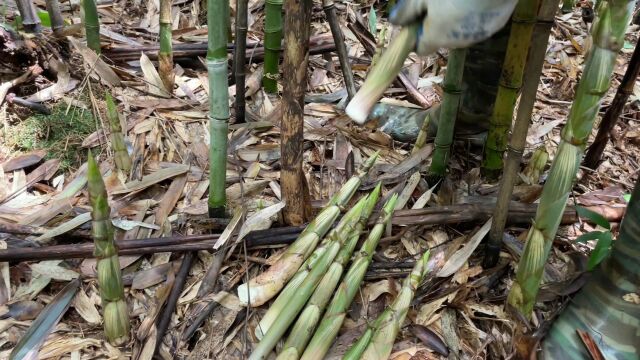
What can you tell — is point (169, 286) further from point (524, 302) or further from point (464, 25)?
point (464, 25)

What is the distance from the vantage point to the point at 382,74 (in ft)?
1.75

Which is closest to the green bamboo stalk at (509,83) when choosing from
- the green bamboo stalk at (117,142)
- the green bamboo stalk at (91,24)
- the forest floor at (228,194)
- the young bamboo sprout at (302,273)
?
the forest floor at (228,194)

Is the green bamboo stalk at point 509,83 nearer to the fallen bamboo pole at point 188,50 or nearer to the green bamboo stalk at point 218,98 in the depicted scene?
the green bamboo stalk at point 218,98

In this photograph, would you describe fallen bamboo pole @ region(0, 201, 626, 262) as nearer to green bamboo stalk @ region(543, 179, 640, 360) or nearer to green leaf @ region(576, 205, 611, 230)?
green leaf @ region(576, 205, 611, 230)

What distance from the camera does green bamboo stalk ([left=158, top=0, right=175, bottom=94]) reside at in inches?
62.3

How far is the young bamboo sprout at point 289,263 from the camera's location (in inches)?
42.6

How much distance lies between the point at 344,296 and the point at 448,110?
0.49 meters

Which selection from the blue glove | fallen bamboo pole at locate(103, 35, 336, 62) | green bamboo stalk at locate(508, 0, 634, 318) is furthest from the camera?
fallen bamboo pole at locate(103, 35, 336, 62)

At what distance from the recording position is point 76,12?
218 cm

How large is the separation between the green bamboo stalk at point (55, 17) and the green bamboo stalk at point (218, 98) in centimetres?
82

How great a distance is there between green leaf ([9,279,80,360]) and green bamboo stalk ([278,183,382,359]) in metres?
0.44

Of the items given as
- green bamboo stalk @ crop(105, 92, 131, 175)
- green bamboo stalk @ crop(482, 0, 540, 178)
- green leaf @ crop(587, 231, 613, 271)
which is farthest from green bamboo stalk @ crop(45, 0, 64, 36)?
green leaf @ crop(587, 231, 613, 271)

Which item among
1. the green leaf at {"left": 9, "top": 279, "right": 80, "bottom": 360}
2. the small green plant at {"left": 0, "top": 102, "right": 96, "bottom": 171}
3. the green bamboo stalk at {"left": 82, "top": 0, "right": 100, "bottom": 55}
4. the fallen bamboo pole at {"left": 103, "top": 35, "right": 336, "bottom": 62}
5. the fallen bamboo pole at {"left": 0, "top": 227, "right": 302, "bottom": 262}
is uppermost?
the green bamboo stalk at {"left": 82, "top": 0, "right": 100, "bottom": 55}

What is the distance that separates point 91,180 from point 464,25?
2.01ft
